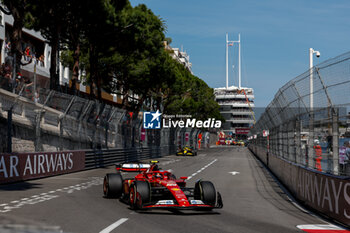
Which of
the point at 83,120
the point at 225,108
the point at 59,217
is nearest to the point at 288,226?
the point at 59,217

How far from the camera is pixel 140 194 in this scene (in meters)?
9.37

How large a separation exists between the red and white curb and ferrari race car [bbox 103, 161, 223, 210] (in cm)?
185

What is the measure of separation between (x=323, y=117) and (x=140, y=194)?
380 centimetres

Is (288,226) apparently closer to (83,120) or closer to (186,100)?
(83,120)

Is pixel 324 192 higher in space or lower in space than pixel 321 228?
higher

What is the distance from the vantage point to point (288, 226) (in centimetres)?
826

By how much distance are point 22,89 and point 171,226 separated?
39.9ft

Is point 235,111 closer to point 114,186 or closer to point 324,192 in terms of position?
point 114,186

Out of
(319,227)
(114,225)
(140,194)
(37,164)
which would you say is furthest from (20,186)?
(319,227)

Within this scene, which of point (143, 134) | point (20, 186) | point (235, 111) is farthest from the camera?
point (235, 111)

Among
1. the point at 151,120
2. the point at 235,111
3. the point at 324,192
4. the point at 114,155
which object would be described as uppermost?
the point at 235,111

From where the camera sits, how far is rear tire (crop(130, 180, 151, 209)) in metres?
9.34

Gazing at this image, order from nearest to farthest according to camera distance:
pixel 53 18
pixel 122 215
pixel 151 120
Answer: pixel 122 215 → pixel 53 18 → pixel 151 120

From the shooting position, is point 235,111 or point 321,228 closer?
point 321,228
